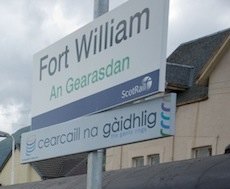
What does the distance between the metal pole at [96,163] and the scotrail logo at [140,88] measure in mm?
620

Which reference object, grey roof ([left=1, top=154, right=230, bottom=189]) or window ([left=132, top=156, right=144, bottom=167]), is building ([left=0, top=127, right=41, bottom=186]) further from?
grey roof ([left=1, top=154, right=230, bottom=189])

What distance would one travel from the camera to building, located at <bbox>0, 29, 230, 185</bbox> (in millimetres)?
→ 17297

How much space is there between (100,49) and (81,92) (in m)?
0.49

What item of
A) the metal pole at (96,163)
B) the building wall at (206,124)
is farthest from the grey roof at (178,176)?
the building wall at (206,124)

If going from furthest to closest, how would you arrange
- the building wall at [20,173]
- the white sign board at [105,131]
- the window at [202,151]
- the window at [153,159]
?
the building wall at [20,173] < the window at [153,159] < the window at [202,151] < the white sign board at [105,131]

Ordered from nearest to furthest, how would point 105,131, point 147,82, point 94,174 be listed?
point 147,82 < point 94,174 < point 105,131

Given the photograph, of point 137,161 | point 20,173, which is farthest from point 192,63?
point 20,173

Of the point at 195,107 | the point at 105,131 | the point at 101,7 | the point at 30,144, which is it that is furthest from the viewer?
the point at 195,107

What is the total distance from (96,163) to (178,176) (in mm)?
3836

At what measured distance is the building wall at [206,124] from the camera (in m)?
17.1

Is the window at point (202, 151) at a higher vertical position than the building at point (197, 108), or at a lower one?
lower

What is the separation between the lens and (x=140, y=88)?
5.55 m

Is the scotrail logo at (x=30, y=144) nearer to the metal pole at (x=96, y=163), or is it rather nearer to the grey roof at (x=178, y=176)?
the metal pole at (x=96, y=163)

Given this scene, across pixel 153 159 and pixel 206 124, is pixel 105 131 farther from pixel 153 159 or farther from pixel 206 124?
pixel 153 159
